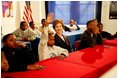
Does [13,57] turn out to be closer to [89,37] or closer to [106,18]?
[89,37]

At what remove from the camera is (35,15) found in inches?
239

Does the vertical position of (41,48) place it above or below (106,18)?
below

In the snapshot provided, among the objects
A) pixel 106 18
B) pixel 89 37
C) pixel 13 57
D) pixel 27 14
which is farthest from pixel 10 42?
pixel 27 14

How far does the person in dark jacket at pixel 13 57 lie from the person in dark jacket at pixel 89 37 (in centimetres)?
84

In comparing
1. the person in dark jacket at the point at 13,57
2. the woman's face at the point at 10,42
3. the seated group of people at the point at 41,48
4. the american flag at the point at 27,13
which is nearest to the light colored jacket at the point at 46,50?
the seated group of people at the point at 41,48

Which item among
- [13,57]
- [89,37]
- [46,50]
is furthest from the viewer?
Answer: [89,37]

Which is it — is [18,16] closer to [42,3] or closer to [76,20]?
[42,3]

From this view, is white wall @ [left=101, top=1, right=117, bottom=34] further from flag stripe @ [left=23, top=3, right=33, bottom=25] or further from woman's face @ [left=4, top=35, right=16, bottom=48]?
woman's face @ [left=4, top=35, right=16, bottom=48]

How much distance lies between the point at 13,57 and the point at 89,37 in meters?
1.21

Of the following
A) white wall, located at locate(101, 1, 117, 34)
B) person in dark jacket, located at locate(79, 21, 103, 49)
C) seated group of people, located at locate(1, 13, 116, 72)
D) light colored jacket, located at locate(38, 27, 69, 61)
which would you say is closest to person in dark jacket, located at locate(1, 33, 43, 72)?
seated group of people, located at locate(1, 13, 116, 72)

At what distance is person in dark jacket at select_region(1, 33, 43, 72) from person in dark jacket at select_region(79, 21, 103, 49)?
84cm

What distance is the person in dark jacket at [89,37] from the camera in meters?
2.37

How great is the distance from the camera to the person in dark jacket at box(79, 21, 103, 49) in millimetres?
2367

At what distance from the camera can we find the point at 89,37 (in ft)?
7.88
